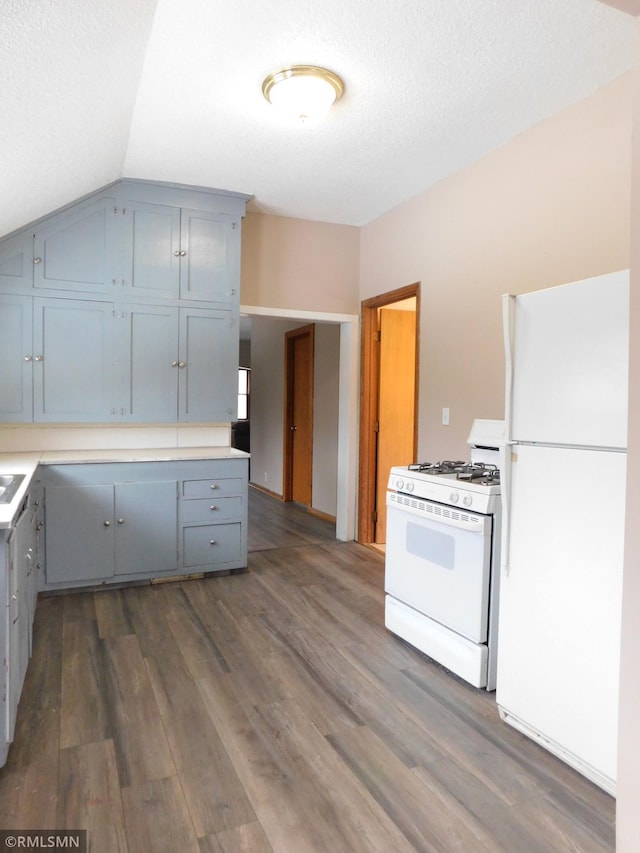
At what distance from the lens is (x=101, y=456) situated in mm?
3553

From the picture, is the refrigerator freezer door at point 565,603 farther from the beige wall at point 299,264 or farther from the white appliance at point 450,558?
the beige wall at point 299,264

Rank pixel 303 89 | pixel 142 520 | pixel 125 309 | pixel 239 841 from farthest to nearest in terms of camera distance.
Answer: pixel 125 309, pixel 142 520, pixel 303 89, pixel 239 841

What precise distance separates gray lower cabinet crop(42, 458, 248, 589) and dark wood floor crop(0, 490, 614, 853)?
0.38 m

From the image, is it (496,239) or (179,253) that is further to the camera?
(179,253)

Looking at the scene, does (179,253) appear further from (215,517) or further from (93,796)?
(93,796)

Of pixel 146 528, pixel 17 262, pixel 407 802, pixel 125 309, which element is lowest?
pixel 407 802

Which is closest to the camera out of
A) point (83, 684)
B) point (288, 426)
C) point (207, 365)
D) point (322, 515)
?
point (83, 684)

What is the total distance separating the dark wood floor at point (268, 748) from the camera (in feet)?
5.21

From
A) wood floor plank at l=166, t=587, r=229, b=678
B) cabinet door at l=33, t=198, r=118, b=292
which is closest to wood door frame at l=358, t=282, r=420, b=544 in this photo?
wood floor plank at l=166, t=587, r=229, b=678

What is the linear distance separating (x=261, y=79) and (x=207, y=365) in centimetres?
194

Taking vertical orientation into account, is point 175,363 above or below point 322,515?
above

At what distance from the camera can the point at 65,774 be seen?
1.79 metres

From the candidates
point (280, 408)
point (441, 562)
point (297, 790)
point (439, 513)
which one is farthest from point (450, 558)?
point (280, 408)

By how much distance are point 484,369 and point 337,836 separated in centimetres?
246
